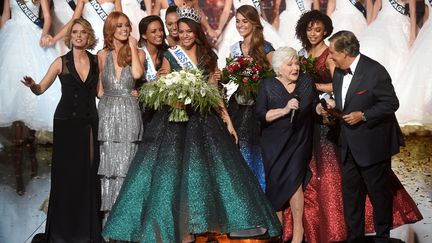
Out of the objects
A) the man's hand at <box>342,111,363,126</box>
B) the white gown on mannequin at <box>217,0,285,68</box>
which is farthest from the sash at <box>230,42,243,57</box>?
the white gown on mannequin at <box>217,0,285,68</box>

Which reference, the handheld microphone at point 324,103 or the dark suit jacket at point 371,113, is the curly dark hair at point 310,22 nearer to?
the dark suit jacket at point 371,113

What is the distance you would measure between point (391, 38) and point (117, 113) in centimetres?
521

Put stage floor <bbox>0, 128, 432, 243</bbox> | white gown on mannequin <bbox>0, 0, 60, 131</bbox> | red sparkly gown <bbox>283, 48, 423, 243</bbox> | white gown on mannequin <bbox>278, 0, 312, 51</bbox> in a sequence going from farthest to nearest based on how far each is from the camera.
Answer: white gown on mannequin <bbox>0, 0, 60, 131</bbox> < white gown on mannequin <bbox>278, 0, 312, 51</bbox> < stage floor <bbox>0, 128, 432, 243</bbox> < red sparkly gown <bbox>283, 48, 423, 243</bbox>

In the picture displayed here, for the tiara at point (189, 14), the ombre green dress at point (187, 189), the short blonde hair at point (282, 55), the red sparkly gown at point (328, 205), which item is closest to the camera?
the ombre green dress at point (187, 189)

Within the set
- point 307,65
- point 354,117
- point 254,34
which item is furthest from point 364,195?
point 254,34

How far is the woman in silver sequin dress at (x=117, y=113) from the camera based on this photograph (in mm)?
6441

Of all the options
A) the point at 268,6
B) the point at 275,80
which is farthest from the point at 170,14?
the point at 268,6

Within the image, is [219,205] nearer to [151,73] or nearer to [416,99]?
[151,73]

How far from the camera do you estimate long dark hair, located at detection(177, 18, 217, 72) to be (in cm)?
650

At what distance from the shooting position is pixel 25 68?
10648 mm

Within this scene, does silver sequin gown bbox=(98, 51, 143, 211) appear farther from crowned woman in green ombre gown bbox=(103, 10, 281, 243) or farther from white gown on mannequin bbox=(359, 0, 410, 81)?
white gown on mannequin bbox=(359, 0, 410, 81)

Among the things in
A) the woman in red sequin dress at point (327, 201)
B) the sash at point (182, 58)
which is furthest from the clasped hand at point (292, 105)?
the sash at point (182, 58)

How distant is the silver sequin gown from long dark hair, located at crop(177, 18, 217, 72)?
502 mm

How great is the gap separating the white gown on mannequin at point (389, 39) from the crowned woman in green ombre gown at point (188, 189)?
4828 mm
